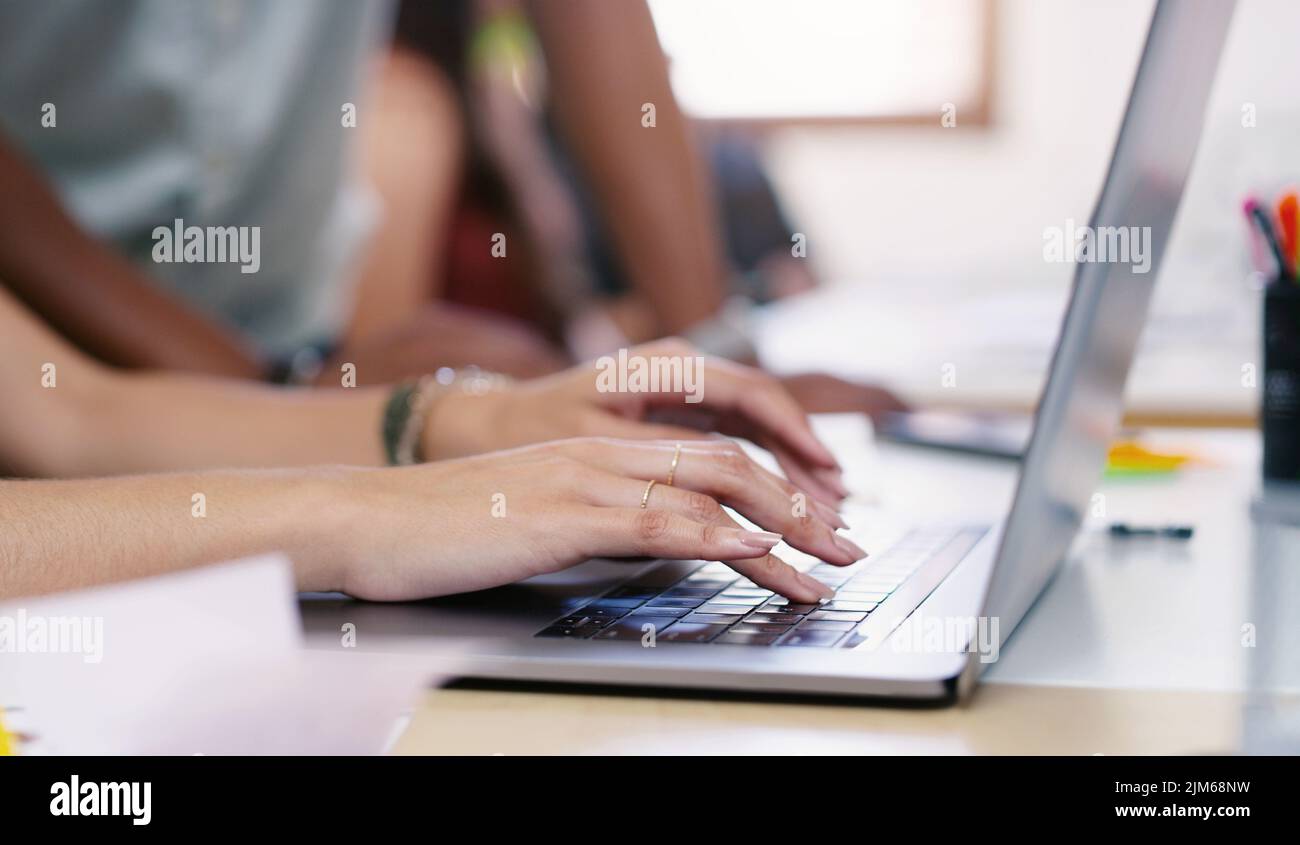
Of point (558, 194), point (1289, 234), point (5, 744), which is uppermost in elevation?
point (558, 194)

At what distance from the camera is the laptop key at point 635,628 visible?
48 centimetres

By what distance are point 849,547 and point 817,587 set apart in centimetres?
6

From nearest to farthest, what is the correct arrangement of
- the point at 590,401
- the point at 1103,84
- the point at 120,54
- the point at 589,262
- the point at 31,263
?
the point at 590,401
the point at 31,263
the point at 120,54
the point at 589,262
the point at 1103,84

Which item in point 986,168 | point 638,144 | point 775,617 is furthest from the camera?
point 986,168

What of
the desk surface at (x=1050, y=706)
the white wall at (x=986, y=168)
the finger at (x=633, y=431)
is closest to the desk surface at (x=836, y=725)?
the desk surface at (x=1050, y=706)

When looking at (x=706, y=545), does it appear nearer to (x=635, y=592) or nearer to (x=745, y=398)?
(x=635, y=592)

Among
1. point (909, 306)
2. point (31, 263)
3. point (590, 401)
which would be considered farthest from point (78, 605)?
point (909, 306)

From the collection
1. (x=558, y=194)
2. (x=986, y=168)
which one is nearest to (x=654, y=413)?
(x=558, y=194)

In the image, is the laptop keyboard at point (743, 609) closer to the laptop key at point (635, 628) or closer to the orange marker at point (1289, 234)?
the laptop key at point (635, 628)

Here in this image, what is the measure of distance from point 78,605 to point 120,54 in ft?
2.89

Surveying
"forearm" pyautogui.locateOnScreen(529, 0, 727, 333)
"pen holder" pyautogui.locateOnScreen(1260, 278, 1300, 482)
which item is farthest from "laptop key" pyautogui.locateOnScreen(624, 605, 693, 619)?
"forearm" pyautogui.locateOnScreen(529, 0, 727, 333)

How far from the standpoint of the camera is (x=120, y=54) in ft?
4.03

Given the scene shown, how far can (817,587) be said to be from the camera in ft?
1.76

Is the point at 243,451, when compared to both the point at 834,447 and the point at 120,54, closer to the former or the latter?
the point at 834,447
